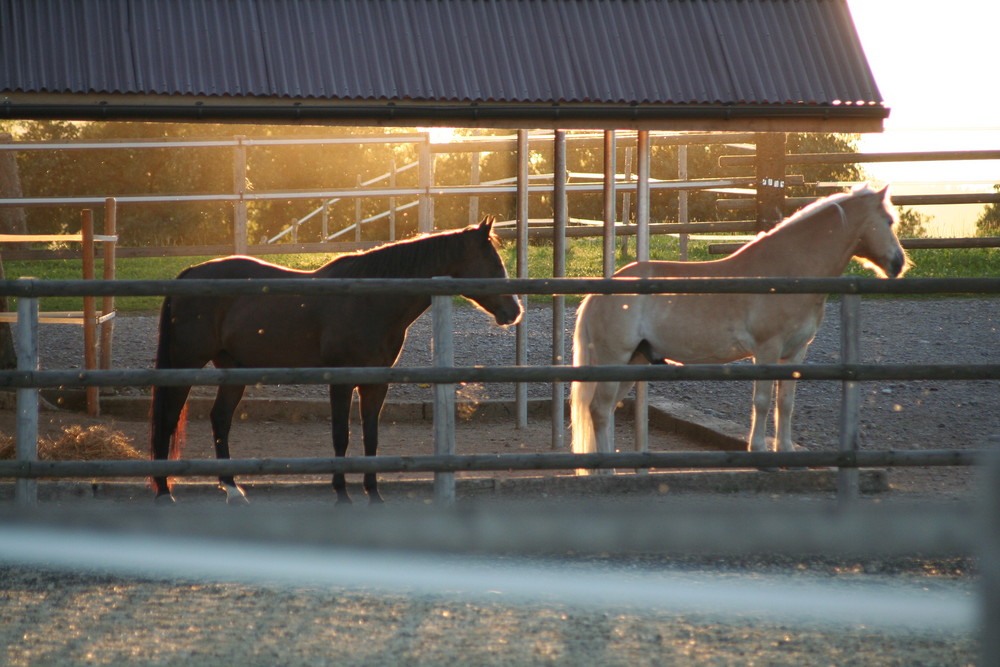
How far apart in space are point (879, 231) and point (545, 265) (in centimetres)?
806

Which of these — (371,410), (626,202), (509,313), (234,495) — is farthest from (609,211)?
(626,202)

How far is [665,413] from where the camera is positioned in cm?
881

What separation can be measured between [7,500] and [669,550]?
124 inches

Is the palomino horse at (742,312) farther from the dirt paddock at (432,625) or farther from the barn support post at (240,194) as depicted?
the barn support post at (240,194)

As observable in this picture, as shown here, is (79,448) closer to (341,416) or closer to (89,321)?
(341,416)

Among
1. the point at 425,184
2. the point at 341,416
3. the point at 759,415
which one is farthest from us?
the point at 425,184

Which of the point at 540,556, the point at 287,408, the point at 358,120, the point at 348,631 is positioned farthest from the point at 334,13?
the point at 348,631

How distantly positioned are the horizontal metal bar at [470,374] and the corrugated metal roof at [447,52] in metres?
2.30

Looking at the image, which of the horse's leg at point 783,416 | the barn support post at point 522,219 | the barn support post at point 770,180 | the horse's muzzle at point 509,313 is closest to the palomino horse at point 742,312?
the horse's leg at point 783,416

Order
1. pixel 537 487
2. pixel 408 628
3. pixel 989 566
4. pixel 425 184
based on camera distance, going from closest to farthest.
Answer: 1. pixel 989 566
2. pixel 408 628
3. pixel 537 487
4. pixel 425 184

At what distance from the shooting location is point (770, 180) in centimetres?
993

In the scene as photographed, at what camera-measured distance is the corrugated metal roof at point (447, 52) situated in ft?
22.8

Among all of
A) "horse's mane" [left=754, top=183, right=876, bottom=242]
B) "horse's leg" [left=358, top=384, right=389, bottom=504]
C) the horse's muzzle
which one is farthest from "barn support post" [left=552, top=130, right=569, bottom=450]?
"horse's leg" [left=358, top=384, right=389, bottom=504]

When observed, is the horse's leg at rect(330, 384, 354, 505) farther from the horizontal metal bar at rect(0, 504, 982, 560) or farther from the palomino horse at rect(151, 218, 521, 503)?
the horizontal metal bar at rect(0, 504, 982, 560)
